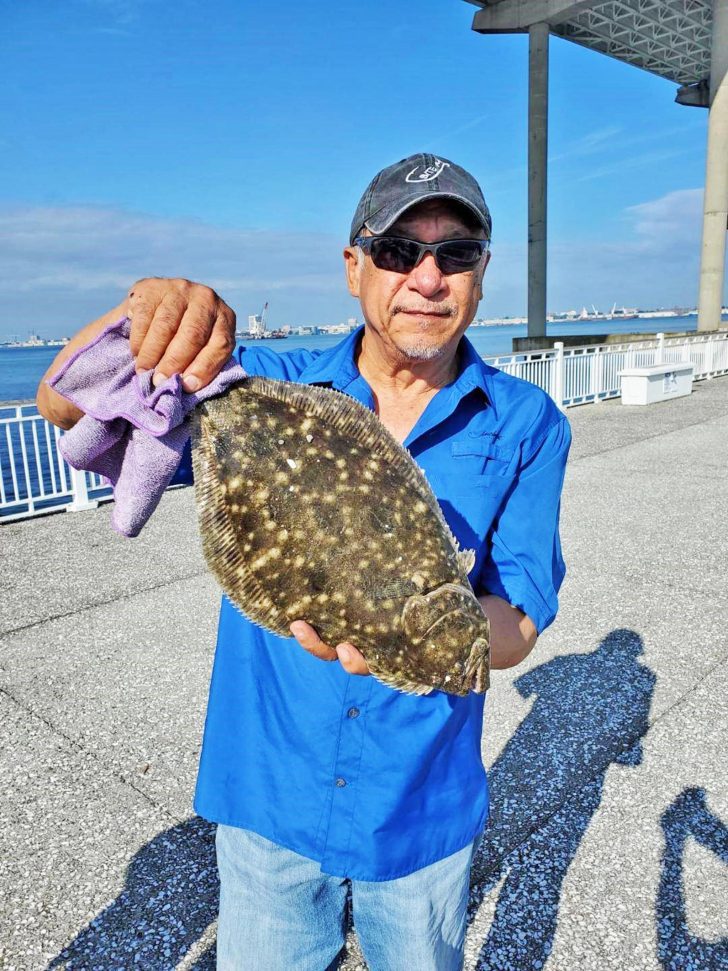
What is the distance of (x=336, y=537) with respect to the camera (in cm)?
149

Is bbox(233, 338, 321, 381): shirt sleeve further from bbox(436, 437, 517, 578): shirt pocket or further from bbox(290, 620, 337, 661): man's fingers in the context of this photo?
bbox(290, 620, 337, 661): man's fingers

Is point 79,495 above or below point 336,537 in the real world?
below

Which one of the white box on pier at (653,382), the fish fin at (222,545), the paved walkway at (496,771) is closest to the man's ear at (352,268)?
the fish fin at (222,545)

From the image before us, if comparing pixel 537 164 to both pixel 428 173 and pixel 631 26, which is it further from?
pixel 428 173

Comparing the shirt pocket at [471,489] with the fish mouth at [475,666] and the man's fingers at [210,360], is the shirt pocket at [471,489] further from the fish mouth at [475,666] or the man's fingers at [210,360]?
the man's fingers at [210,360]

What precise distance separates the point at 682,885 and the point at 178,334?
9.80 feet

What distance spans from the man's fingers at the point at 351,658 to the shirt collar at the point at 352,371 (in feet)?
2.33

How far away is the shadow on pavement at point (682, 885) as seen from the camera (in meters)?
2.60

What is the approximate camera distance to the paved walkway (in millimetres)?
2734

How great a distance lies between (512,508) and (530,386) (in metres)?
0.39

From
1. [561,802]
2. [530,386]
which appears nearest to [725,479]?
[561,802]

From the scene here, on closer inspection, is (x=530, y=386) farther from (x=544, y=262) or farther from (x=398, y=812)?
(x=544, y=262)

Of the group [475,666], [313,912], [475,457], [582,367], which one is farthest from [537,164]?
[313,912]

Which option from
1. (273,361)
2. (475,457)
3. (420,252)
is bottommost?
(475,457)
